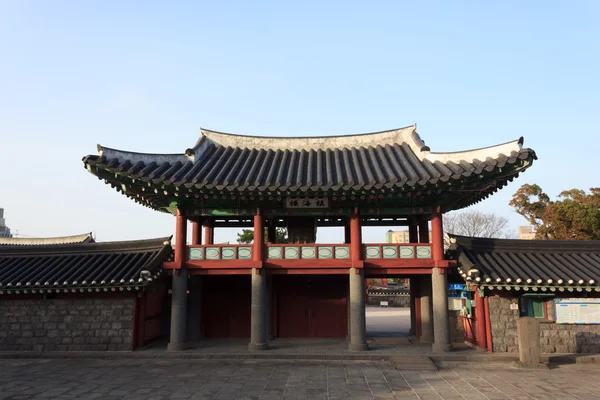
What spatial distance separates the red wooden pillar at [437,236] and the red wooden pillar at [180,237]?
9.39m

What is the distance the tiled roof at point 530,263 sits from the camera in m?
14.7

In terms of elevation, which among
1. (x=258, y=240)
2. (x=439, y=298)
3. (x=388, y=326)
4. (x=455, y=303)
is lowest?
(x=388, y=326)

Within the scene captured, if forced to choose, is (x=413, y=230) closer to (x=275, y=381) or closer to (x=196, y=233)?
(x=196, y=233)

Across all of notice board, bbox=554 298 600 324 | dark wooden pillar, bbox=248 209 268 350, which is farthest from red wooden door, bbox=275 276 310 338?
notice board, bbox=554 298 600 324

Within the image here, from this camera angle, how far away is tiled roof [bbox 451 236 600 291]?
14672 mm

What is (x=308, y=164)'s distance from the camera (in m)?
18.5

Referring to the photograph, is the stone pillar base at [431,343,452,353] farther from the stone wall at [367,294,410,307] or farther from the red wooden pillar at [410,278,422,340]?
the stone wall at [367,294,410,307]

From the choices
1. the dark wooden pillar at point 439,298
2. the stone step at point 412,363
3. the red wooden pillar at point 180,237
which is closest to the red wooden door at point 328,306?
the dark wooden pillar at point 439,298

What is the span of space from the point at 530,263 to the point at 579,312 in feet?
7.26

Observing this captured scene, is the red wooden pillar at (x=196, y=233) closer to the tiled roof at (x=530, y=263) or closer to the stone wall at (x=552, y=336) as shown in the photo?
the tiled roof at (x=530, y=263)

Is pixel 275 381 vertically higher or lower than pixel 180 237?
lower

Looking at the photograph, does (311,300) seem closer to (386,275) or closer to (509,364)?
(386,275)

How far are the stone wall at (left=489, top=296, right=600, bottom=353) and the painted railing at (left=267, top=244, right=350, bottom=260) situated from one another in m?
5.77

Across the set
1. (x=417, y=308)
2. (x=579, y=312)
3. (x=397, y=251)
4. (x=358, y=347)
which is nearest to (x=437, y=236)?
(x=397, y=251)
